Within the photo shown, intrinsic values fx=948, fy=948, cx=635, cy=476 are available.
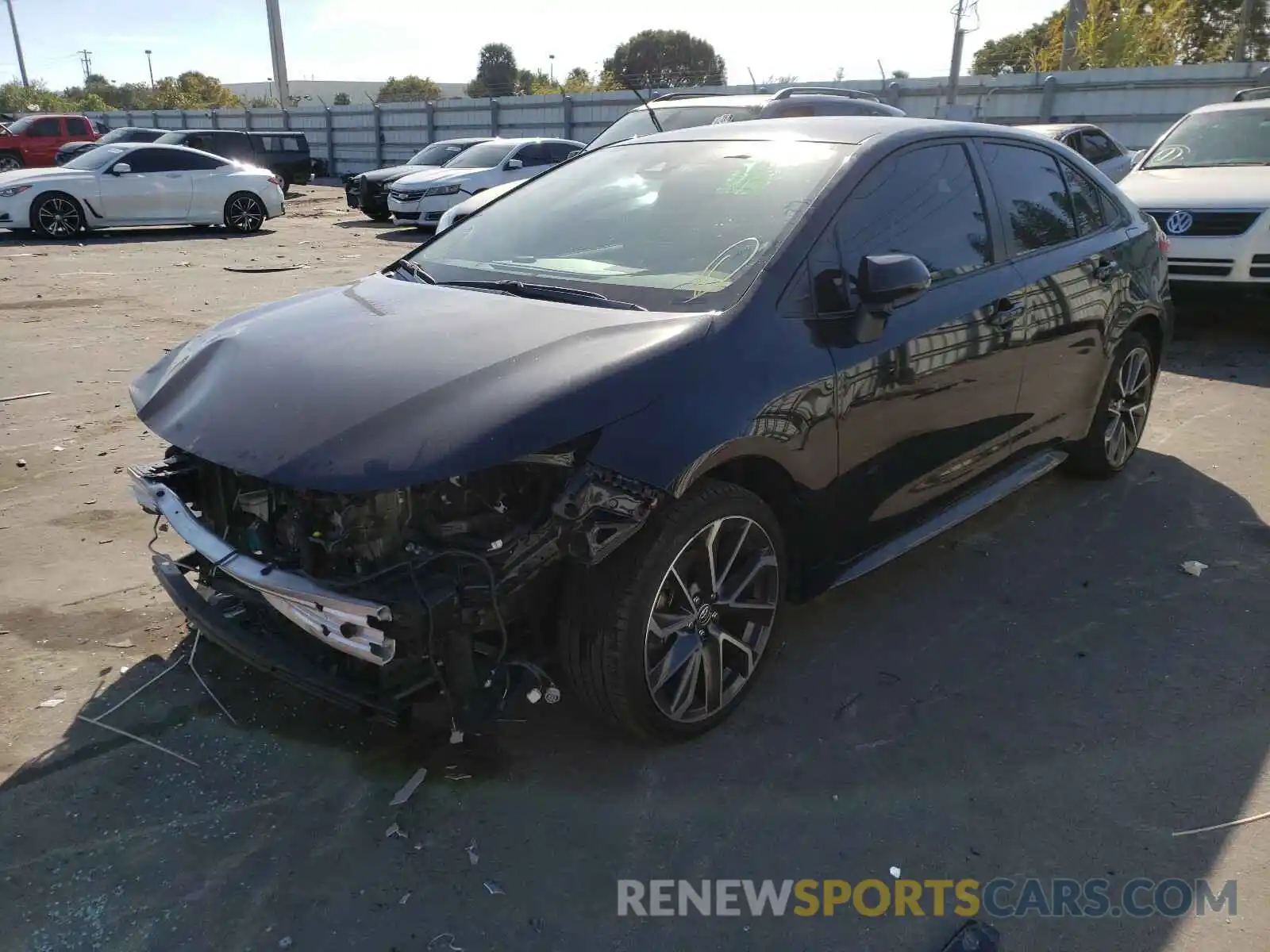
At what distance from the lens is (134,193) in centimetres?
1538

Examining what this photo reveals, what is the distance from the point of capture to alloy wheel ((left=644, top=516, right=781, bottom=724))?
278 cm

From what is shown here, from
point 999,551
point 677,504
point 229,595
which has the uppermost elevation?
point 677,504

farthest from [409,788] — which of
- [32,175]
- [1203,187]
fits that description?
[32,175]

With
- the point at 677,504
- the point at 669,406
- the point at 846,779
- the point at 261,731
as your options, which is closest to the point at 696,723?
the point at 846,779

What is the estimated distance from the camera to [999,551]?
436 cm

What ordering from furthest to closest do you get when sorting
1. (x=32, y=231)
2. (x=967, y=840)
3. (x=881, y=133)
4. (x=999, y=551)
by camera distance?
1. (x=32, y=231)
2. (x=999, y=551)
3. (x=881, y=133)
4. (x=967, y=840)

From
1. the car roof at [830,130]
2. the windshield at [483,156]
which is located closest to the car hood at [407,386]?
the car roof at [830,130]

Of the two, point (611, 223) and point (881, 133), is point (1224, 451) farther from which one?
point (611, 223)

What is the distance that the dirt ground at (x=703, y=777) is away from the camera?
2.32 m

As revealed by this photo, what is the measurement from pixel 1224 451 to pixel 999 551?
2.26m

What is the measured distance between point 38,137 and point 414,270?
1076 inches

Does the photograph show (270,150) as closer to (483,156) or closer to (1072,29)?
(483,156)

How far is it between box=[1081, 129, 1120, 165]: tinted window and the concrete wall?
7.36ft

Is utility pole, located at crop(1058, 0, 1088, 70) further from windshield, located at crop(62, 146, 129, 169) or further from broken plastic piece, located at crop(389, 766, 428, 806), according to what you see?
broken plastic piece, located at crop(389, 766, 428, 806)
